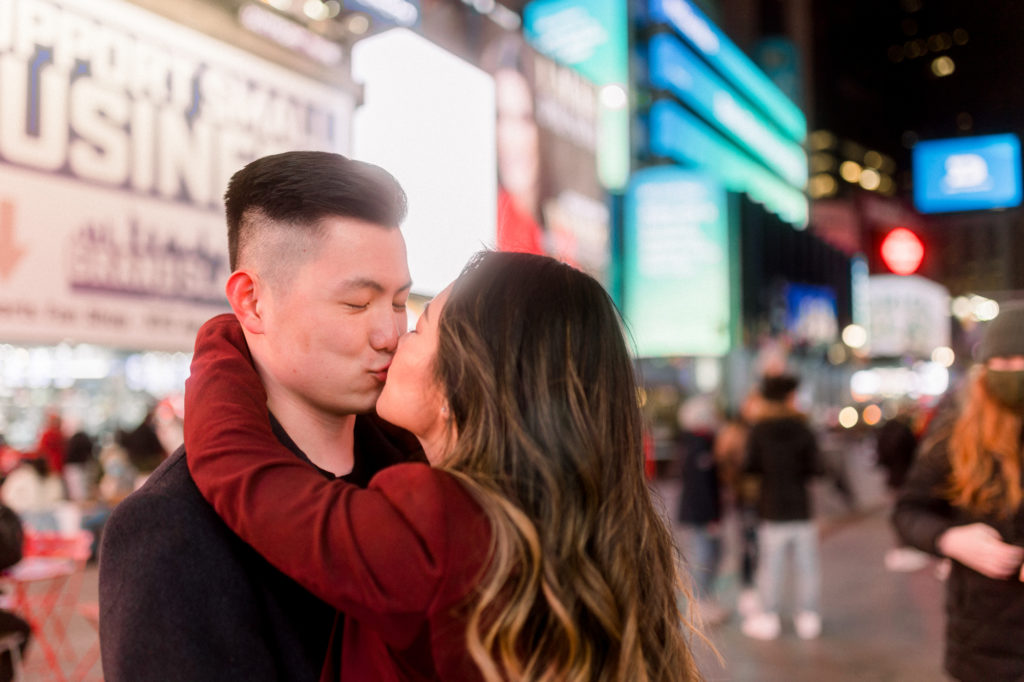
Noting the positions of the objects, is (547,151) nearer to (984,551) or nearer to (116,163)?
(116,163)

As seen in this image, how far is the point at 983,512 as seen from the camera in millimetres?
2797

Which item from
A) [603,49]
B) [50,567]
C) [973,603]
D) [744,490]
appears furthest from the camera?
[603,49]

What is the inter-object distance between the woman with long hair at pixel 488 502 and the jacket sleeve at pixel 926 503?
5.75 ft

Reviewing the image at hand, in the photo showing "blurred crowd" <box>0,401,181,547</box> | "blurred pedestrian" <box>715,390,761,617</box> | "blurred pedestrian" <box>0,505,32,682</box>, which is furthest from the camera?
"blurred pedestrian" <box>715,390,761,617</box>

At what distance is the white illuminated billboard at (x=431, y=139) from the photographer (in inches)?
277

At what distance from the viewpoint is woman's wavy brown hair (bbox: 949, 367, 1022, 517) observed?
2770 millimetres

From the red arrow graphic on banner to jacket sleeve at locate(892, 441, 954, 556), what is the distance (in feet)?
13.1

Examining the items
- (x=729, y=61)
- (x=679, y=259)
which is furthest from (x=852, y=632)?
(x=729, y=61)

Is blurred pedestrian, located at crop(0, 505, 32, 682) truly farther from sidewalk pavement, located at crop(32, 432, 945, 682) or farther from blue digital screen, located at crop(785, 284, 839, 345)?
blue digital screen, located at crop(785, 284, 839, 345)

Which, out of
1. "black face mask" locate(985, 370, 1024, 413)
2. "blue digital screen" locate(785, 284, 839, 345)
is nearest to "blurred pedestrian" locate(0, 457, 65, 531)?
"black face mask" locate(985, 370, 1024, 413)

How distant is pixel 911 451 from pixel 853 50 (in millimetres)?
30414

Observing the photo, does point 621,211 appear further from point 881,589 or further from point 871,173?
point 871,173

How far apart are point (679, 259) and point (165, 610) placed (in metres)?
15.7

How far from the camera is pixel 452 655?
134 cm
